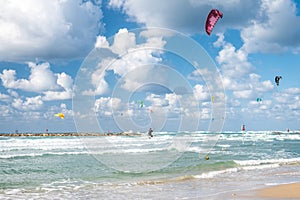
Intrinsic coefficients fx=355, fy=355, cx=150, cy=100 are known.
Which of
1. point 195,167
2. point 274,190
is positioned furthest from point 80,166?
point 274,190

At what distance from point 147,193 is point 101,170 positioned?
299 inches

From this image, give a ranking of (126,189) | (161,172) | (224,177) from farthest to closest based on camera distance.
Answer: (161,172) < (224,177) < (126,189)

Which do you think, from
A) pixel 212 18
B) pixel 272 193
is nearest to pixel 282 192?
pixel 272 193

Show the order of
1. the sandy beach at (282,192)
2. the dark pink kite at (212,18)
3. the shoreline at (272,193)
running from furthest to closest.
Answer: the dark pink kite at (212,18) < the sandy beach at (282,192) < the shoreline at (272,193)

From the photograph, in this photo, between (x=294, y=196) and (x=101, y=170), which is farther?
(x=101, y=170)

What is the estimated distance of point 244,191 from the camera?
42.5ft

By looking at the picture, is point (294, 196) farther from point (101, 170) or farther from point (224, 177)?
point (101, 170)

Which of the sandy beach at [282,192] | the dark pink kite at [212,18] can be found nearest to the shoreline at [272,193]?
the sandy beach at [282,192]

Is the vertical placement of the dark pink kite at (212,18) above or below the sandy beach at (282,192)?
above

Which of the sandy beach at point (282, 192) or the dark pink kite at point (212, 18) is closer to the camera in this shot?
the sandy beach at point (282, 192)

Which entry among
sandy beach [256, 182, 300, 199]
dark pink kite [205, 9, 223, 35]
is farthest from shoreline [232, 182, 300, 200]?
dark pink kite [205, 9, 223, 35]

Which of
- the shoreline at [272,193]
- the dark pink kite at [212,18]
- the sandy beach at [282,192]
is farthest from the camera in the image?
the dark pink kite at [212,18]

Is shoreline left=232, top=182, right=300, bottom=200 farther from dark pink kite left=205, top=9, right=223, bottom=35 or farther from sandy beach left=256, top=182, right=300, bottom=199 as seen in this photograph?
dark pink kite left=205, top=9, right=223, bottom=35

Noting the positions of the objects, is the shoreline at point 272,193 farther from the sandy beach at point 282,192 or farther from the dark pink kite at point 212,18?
the dark pink kite at point 212,18
